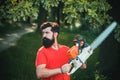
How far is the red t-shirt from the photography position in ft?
24.5

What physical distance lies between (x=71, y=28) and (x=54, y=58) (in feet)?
10.7

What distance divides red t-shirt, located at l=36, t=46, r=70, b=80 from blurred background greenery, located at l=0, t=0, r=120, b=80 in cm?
82

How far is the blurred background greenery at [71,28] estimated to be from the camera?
8.97 m

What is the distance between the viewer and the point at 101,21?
9352 millimetres

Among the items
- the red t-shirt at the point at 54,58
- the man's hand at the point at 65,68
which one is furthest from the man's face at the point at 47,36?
the man's hand at the point at 65,68

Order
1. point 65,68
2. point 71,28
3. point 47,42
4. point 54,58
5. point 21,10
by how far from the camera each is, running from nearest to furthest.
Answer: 1. point 65,68
2. point 54,58
3. point 47,42
4. point 21,10
5. point 71,28

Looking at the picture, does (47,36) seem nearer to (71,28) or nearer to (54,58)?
(54,58)

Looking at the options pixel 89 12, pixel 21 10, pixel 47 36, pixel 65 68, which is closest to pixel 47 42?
pixel 47 36

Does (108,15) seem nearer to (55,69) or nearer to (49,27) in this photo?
(49,27)

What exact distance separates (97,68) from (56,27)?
287 cm

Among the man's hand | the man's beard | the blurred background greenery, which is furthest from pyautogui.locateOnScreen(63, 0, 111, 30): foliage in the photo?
the man's hand

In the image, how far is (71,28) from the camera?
1076cm

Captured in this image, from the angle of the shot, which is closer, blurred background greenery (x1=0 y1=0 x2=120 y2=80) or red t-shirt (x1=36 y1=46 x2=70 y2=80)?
red t-shirt (x1=36 y1=46 x2=70 y2=80)

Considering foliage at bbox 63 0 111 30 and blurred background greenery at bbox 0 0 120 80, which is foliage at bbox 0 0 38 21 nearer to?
blurred background greenery at bbox 0 0 120 80
